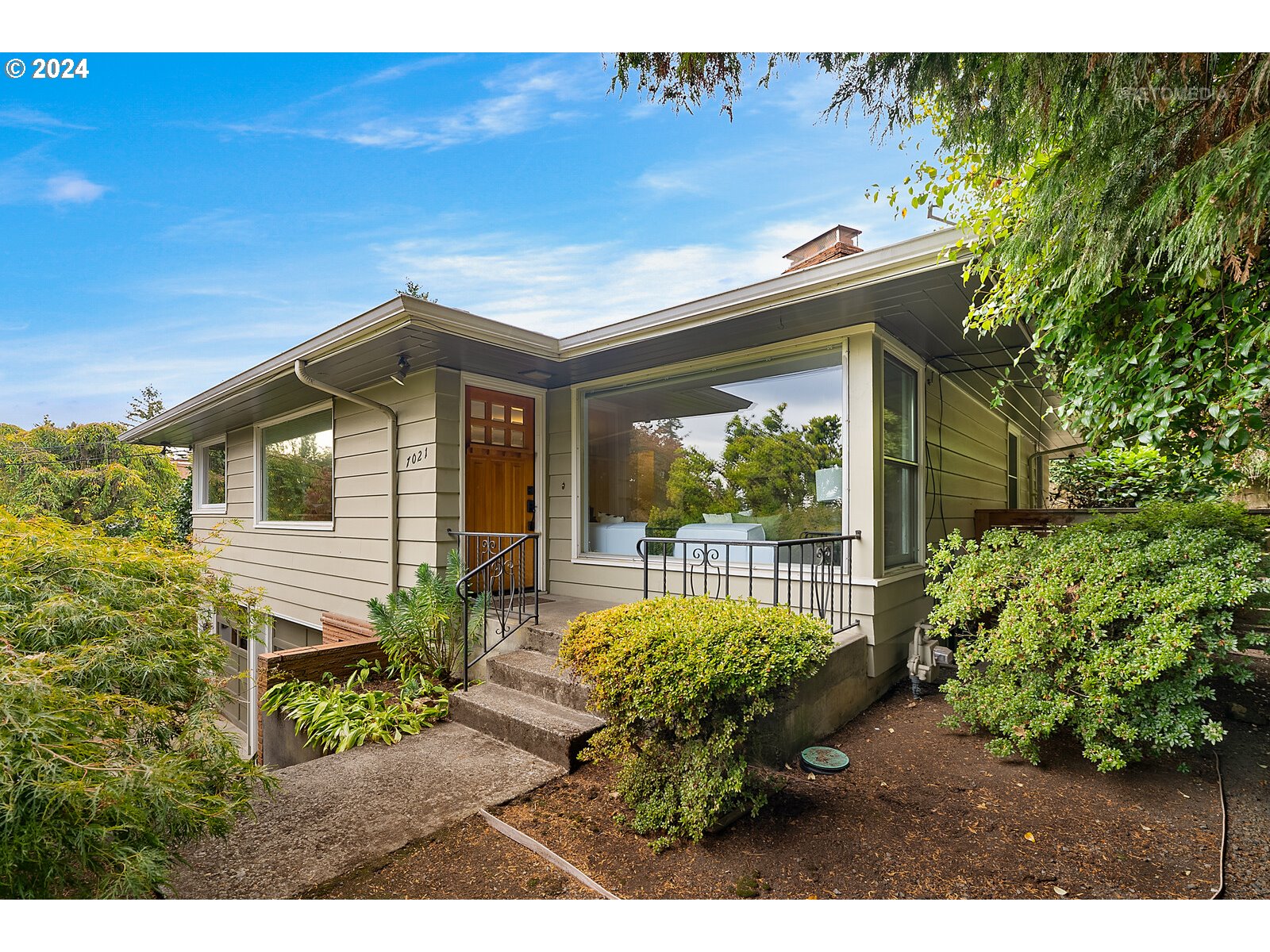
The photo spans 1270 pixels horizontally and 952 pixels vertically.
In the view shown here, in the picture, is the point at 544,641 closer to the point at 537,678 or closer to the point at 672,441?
the point at 537,678

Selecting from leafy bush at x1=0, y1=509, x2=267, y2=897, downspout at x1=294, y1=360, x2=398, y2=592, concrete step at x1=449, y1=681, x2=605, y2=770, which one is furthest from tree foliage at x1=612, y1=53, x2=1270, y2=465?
downspout at x1=294, y1=360, x2=398, y2=592

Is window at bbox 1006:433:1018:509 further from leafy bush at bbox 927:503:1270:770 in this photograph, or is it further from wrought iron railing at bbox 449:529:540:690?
wrought iron railing at bbox 449:529:540:690

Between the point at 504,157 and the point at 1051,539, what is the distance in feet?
11.9

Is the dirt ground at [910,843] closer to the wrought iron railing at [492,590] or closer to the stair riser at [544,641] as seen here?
the stair riser at [544,641]

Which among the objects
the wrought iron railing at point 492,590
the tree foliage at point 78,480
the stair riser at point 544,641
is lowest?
the stair riser at point 544,641

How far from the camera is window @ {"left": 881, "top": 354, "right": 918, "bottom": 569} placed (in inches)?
157

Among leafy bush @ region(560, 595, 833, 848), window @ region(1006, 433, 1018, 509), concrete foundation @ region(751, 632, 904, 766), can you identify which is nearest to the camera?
leafy bush @ region(560, 595, 833, 848)

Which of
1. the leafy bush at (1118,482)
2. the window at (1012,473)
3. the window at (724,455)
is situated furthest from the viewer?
the window at (1012,473)

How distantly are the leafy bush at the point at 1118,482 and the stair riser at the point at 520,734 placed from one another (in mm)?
4954

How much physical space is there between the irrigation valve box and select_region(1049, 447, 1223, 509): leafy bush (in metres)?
2.49

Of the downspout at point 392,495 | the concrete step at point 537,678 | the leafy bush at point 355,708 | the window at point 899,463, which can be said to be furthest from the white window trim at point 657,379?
the leafy bush at point 355,708

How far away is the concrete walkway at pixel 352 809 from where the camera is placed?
193 cm
